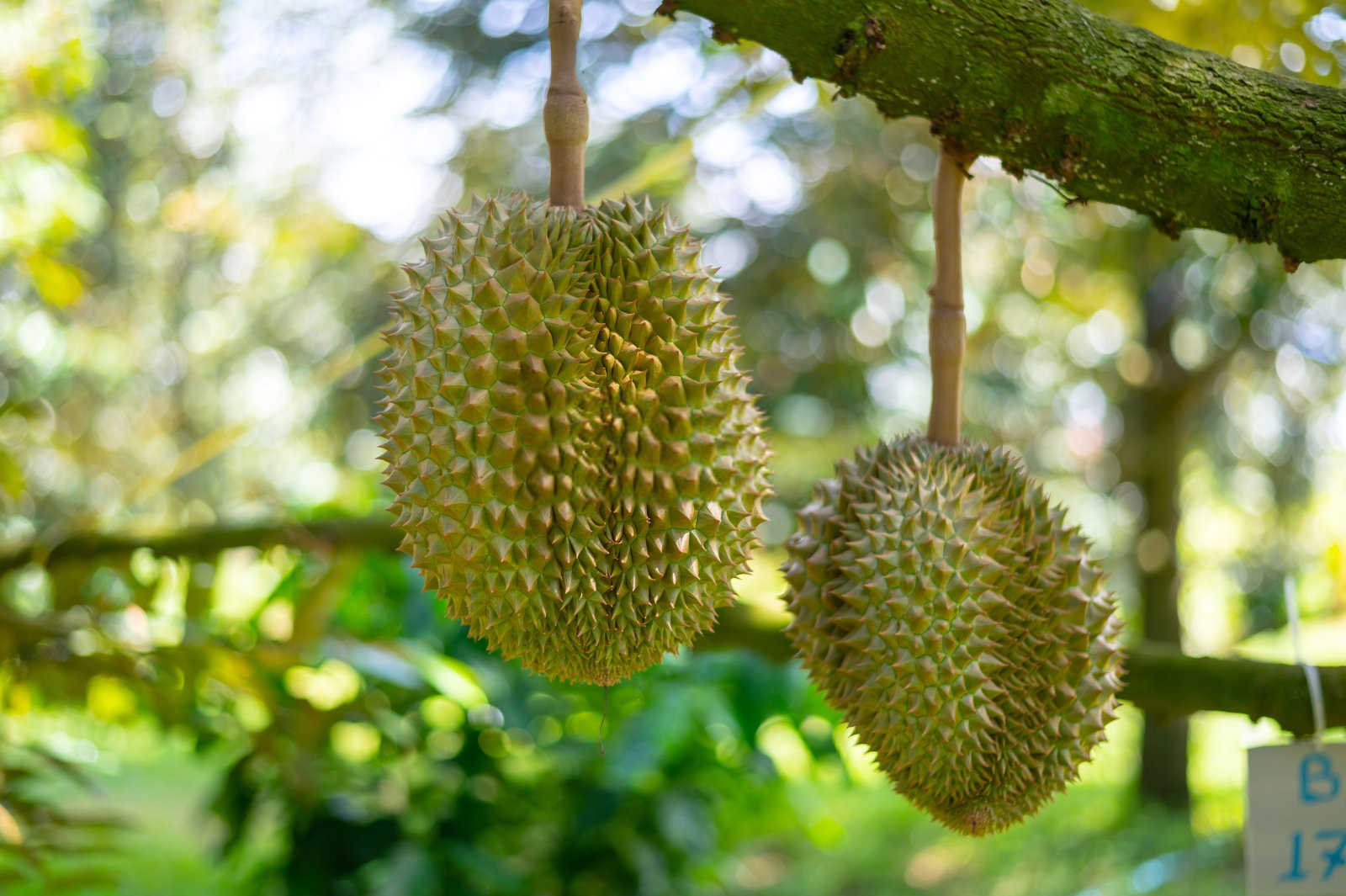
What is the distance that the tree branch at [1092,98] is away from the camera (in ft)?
3.53

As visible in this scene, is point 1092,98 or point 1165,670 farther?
point 1165,670

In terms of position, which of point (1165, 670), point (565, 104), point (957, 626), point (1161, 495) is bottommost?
point (1165, 670)

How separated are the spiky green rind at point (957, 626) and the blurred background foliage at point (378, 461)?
2.26 feet

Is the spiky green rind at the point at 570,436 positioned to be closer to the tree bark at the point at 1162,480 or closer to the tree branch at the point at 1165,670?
the tree branch at the point at 1165,670

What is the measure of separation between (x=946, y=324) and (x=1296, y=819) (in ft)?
3.29

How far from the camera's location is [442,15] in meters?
5.39

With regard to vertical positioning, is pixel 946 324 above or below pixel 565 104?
below

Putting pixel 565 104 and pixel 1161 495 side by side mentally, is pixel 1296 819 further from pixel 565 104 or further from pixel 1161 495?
pixel 1161 495

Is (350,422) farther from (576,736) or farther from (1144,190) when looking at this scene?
(1144,190)

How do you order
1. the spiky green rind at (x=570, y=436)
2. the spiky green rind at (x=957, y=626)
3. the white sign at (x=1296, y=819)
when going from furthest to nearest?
the white sign at (x=1296, y=819) → the spiky green rind at (x=957, y=626) → the spiky green rind at (x=570, y=436)

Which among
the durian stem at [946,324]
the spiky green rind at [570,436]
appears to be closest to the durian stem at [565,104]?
the spiky green rind at [570,436]

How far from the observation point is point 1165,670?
1812mm

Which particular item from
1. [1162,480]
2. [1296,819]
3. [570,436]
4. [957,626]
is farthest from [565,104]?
[1162,480]

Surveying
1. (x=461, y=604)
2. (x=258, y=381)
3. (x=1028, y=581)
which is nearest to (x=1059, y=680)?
(x=1028, y=581)
